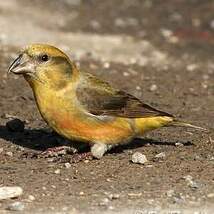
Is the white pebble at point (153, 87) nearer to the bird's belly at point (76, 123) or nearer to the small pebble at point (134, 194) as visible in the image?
the bird's belly at point (76, 123)

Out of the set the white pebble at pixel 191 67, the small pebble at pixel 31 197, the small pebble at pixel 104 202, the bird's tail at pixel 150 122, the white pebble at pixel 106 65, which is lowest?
the small pebble at pixel 104 202

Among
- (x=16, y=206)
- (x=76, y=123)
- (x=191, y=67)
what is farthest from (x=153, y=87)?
(x=16, y=206)

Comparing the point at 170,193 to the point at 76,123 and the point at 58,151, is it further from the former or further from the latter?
the point at 58,151

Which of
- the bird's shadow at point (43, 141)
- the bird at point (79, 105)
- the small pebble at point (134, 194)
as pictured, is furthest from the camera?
the bird's shadow at point (43, 141)

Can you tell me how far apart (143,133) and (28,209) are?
7.62 ft

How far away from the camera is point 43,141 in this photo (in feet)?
33.4

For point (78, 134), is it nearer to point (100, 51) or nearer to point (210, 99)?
point (210, 99)

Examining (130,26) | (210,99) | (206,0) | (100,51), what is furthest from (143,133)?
(206,0)

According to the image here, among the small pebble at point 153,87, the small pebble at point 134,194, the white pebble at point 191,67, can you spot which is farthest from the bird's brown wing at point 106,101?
the white pebble at point 191,67

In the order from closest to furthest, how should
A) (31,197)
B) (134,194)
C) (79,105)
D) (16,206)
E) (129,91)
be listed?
(16,206) < (31,197) < (134,194) < (79,105) < (129,91)

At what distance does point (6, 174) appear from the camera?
869cm

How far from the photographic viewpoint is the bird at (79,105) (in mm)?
8852

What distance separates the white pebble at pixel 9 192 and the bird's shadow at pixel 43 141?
68.9 inches

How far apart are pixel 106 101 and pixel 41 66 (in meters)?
0.86
